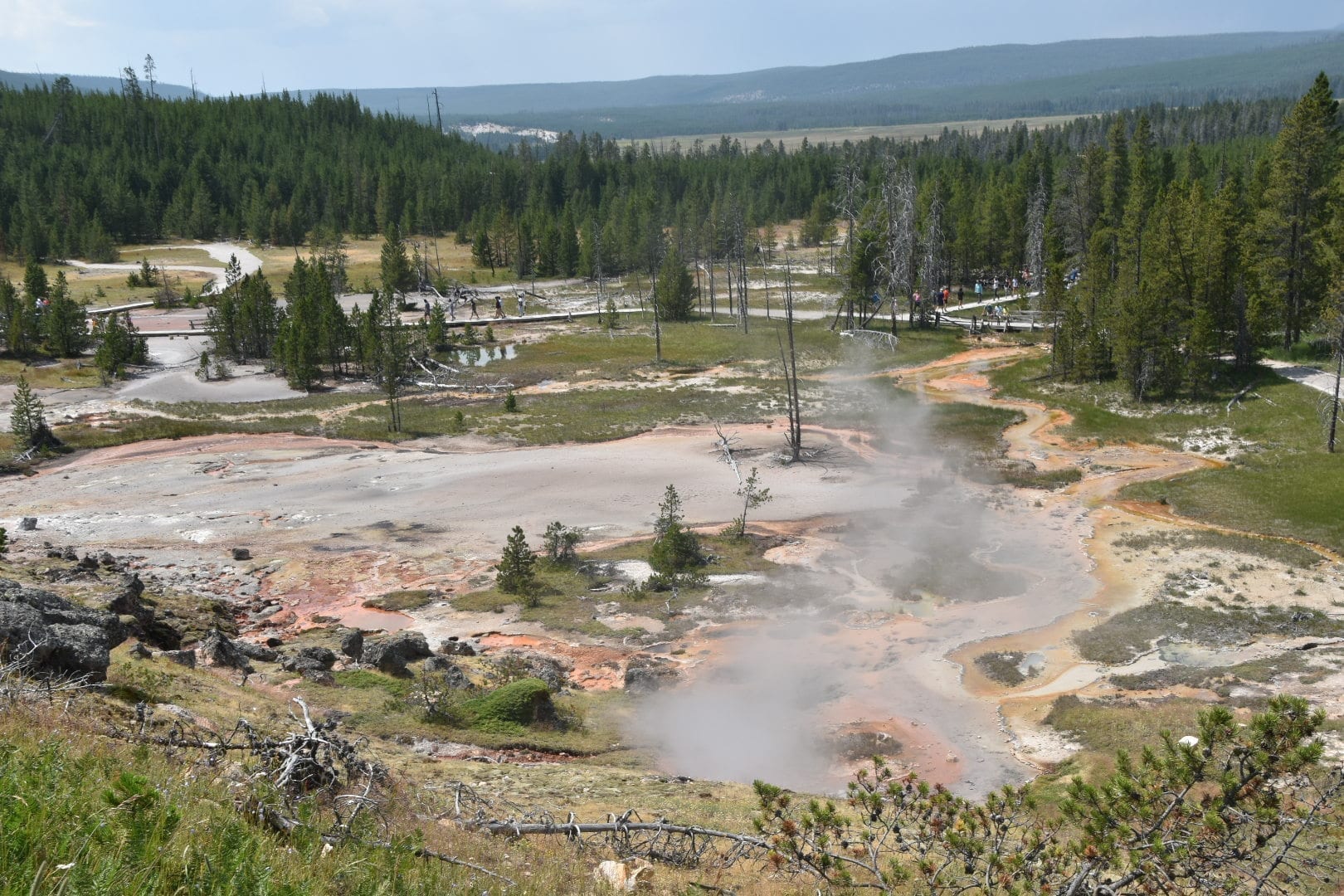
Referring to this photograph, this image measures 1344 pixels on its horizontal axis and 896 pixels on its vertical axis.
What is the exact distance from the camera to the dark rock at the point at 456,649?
24609mm

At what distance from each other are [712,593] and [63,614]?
17.0 m

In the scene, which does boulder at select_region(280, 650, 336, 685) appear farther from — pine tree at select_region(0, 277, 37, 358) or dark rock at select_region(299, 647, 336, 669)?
pine tree at select_region(0, 277, 37, 358)

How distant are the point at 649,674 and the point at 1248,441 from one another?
1274 inches

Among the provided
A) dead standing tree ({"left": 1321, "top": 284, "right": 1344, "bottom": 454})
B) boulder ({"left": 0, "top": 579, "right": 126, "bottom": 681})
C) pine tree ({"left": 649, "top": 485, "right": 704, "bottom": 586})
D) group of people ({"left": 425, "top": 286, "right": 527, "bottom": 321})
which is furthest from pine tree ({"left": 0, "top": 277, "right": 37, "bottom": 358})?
dead standing tree ({"left": 1321, "top": 284, "right": 1344, "bottom": 454})

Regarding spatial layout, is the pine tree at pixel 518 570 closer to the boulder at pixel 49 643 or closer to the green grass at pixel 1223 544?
the boulder at pixel 49 643

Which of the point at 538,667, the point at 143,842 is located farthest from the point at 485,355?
the point at 143,842

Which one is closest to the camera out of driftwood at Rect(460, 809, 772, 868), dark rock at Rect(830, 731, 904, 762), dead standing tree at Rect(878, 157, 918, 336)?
driftwood at Rect(460, 809, 772, 868)

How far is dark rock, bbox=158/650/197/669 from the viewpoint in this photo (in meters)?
18.5

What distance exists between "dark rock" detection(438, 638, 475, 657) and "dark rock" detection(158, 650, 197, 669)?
253 inches

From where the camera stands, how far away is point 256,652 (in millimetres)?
22000

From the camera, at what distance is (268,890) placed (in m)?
5.69

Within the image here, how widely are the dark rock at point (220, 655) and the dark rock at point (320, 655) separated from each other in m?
1.24

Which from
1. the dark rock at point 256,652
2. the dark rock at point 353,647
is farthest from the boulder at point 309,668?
the dark rock at point 353,647

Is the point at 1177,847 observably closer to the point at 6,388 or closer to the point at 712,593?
the point at 712,593
